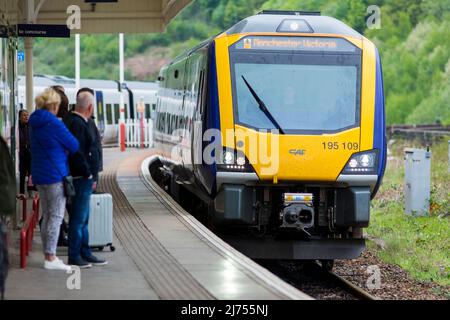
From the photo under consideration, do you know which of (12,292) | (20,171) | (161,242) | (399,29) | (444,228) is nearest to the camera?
(12,292)

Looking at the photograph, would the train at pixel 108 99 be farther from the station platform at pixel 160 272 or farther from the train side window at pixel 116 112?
the station platform at pixel 160 272

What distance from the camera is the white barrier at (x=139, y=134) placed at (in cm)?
4528

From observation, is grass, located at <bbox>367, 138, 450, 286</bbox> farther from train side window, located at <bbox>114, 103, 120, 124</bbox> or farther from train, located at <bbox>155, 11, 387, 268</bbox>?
train side window, located at <bbox>114, 103, 120, 124</bbox>

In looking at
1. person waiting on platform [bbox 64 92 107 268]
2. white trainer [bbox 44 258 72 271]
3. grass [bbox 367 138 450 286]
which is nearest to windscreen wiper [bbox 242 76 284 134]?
person waiting on platform [bbox 64 92 107 268]

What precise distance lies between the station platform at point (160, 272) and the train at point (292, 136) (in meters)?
0.80

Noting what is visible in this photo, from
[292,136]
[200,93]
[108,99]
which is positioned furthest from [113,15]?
[108,99]

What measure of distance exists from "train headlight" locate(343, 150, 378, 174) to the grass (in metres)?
2.31

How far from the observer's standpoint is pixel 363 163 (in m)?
13.7

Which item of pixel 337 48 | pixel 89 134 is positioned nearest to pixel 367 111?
pixel 337 48

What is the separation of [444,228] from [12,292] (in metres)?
11.4

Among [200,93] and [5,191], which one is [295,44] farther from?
[5,191]

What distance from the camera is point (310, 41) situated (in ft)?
46.2

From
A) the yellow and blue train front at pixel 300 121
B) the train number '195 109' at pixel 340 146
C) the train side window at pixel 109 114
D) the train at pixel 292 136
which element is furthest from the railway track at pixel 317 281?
the train side window at pixel 109 114

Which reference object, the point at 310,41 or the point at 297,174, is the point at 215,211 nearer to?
the point at 297,174
